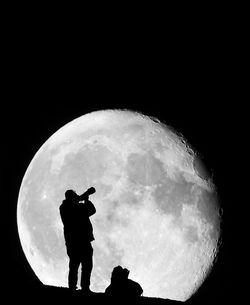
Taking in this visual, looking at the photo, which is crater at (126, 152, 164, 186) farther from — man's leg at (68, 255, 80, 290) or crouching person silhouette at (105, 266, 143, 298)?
crouching person silhouette at (105, 266, 143, 298)

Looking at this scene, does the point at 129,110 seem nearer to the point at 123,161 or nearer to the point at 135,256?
the point at 123,161

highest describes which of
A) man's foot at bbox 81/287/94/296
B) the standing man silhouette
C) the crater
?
the crater

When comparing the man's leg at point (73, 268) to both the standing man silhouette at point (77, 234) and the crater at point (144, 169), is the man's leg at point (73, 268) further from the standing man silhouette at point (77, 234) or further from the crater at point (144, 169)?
the crater at point (144, 169)

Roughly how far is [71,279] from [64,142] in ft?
17.4

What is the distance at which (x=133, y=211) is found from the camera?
10336 millimetres

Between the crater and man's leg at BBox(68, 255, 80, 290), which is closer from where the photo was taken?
man's leg at BBox(68, 255, 80, 290)

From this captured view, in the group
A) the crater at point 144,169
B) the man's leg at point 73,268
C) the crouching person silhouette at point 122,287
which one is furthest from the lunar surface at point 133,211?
the crouching person silhouette at point 122,287

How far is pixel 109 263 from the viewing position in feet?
33.0

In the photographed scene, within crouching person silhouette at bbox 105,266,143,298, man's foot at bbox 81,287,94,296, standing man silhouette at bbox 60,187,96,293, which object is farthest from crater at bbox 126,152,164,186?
crouching person silhouette at bbox 105,266,143,298

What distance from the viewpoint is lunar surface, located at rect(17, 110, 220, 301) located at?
1017 cm

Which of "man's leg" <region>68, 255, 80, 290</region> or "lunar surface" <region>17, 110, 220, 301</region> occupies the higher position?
"lunar surface" <region>17, 110, 220, 301</region>

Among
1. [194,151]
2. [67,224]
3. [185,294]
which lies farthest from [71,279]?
[194,151]

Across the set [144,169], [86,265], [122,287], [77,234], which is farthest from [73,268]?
[144,169]

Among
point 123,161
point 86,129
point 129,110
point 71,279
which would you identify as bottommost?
point 71,279
